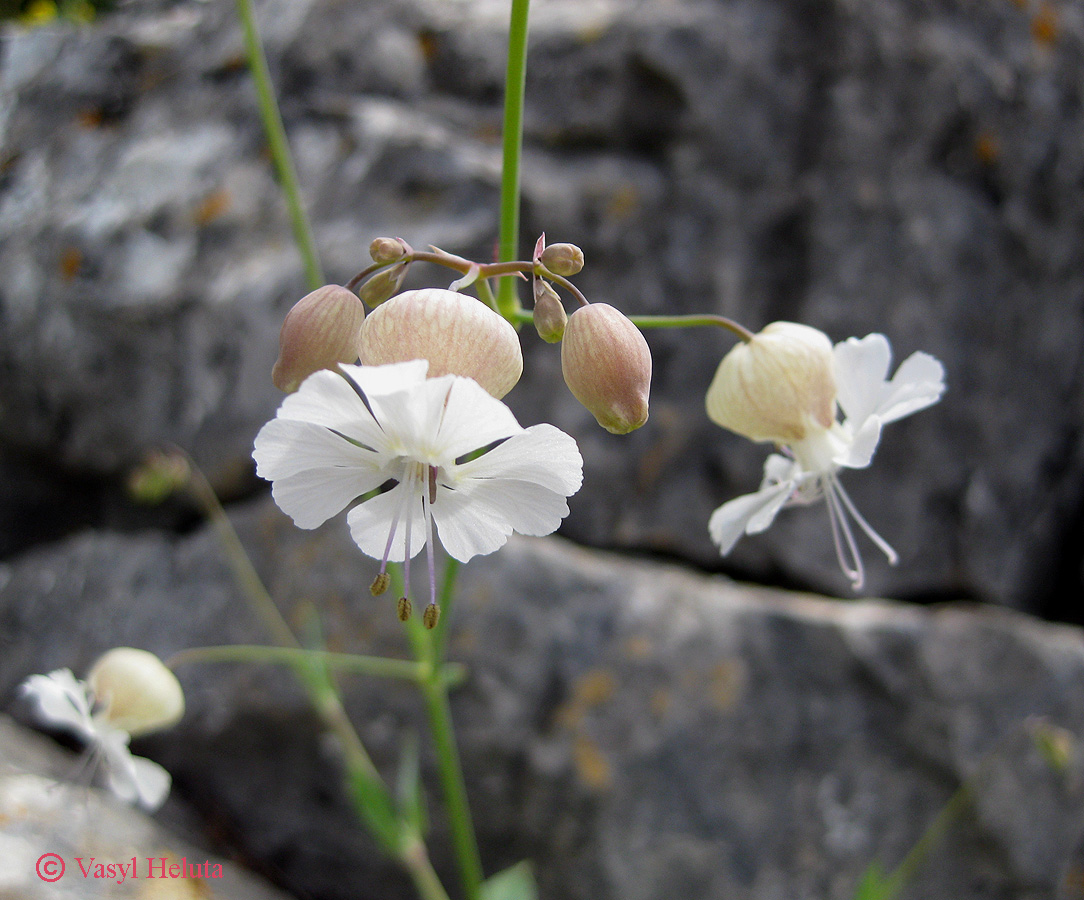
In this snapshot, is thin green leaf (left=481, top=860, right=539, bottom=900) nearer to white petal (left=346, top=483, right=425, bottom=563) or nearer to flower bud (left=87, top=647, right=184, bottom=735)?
flower bud (left=87, top=647, right=184, bottom=735)

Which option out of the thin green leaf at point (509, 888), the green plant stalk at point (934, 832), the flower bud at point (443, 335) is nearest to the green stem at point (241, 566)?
the thin green leaf at point (509, 888)

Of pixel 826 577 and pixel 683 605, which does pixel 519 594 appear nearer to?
pixel 683 605

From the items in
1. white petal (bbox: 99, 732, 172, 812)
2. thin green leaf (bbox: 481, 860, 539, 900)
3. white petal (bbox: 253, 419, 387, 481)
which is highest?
white petal (bbox: 253, 419, 387, 481)

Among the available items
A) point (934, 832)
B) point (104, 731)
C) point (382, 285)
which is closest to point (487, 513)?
point (382, 285)

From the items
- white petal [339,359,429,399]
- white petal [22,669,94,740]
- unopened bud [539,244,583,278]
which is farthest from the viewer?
white petal [22,669,94,740]

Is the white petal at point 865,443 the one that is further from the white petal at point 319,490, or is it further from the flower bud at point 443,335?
the white petal at point 319,490

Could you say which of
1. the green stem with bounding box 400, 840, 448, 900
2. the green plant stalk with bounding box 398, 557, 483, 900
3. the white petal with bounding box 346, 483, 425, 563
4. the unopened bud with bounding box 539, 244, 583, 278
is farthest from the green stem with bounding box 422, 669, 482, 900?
the unopened bud with bounding box 539, 244, 583, 278

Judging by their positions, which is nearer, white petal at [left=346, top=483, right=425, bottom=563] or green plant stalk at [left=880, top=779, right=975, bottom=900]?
white petal at [left=346, top=483, right=425, bottom=563]
